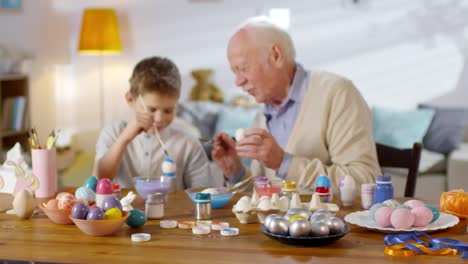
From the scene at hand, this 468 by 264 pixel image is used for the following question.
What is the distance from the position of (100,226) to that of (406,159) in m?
1.21

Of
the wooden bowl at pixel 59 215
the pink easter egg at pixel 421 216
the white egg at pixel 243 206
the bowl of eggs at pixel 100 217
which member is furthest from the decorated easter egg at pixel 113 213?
the pink easter egg at pixel 421 216

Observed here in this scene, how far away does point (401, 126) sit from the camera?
5.38m

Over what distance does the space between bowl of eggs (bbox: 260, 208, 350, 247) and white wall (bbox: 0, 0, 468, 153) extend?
14.1 feet

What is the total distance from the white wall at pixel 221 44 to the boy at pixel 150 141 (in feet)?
10.7

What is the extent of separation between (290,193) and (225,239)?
13.2 inches

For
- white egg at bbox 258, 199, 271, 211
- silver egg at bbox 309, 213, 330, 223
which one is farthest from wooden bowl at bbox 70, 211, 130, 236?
silver egg at bbox 309, 213, 330, 223

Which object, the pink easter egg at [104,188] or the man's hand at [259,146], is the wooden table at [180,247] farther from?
the man's hand at [259,146]

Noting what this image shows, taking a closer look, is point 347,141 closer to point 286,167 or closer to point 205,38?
point 286,167

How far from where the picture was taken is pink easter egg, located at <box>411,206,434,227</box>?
6.02 ft

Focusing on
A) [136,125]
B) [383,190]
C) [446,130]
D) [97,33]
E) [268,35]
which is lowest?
[446,130]

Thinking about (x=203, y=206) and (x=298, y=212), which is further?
(x=203, y=206)

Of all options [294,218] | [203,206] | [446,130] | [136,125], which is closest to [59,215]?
Result: [203,206]

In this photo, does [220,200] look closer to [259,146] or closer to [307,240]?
[259,146]

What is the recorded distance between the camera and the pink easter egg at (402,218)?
1812 millimetres
